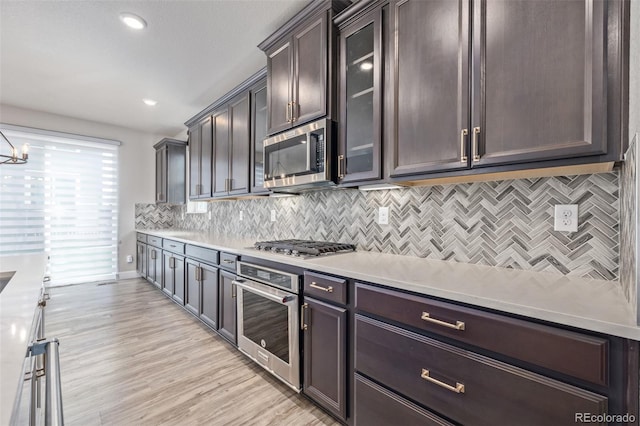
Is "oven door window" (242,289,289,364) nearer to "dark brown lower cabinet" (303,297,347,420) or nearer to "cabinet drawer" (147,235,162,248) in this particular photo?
"dark brown lower cabinet" (303,297,347,420)

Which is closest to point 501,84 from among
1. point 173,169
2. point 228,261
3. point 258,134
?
point 258,134

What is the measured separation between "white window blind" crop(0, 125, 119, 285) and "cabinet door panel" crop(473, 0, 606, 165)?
5701 millimetres

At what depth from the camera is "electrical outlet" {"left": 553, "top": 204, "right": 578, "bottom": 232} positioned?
1277 mm

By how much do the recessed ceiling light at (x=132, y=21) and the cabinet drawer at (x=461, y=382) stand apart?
2.67m

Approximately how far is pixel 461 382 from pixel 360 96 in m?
1.59

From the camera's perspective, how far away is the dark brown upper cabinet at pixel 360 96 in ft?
5.43

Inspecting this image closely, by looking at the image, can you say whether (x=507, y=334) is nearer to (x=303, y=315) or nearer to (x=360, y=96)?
(x=303, y=315)

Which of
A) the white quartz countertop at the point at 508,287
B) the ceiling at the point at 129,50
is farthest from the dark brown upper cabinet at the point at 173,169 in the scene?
the white quartz countertop at the point at 508,287

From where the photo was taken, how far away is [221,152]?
329 cm

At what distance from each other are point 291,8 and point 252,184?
1.51 m

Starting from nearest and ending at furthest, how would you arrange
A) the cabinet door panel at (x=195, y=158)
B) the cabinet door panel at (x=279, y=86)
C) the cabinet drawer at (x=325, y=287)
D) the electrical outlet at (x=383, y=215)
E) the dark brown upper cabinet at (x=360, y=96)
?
the cabinet drawer at (x=325, y=287)
the dark brown upper cabinet at (x=360, y=96)
the electrical outlet at (x=383, y=215)
the cabinet door panel at (x=279, y=86)
the cabinet door panel at (x=195, y=158)

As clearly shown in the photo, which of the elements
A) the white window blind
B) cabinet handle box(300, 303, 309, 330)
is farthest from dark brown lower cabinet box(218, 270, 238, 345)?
the white window blind

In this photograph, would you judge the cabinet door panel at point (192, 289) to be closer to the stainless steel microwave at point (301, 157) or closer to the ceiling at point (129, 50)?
the stainless steel microwave at point (301, 157)

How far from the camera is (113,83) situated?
321cm
